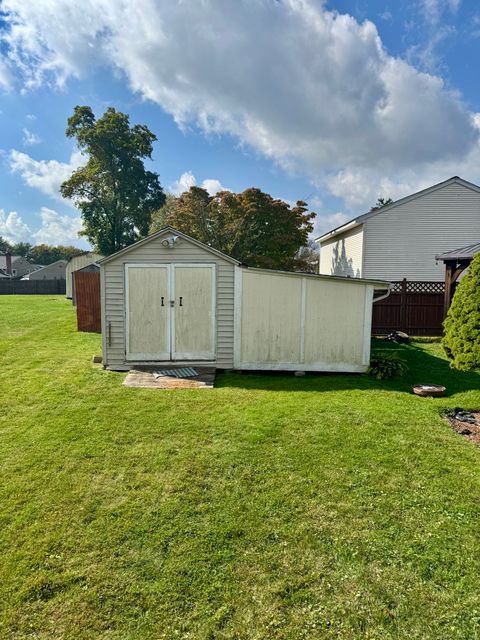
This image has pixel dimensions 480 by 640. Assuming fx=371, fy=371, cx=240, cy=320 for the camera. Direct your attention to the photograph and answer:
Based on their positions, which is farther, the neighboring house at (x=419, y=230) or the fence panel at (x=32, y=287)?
the fence panel at (x=32, y=287)

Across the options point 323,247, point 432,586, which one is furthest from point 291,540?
point 323,247

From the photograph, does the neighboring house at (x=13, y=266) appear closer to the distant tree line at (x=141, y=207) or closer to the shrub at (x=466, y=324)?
the distant tree line at (x=141, y=207)

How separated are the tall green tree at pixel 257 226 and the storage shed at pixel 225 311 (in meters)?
13.4

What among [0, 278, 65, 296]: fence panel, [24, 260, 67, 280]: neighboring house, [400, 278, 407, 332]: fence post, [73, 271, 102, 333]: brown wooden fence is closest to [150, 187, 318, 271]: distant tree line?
[400, 278, 407, 332]: fence post

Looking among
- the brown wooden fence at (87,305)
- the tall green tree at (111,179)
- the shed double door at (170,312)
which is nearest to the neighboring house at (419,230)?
the shed double door at (170,312)

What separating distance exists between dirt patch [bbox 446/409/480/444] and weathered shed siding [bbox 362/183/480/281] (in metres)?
10.3

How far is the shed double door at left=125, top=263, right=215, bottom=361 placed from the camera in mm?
6777

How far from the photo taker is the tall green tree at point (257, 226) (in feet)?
66.1

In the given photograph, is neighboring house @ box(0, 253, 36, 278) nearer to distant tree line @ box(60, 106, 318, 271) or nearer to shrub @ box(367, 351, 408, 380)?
distant tree line @ box(60, 106, 318, 271)

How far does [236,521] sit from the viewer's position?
2.68 metres

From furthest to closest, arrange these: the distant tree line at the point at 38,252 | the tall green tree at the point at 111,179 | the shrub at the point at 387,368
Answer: the distant tree line at the point at 38,252
the tall green tree at the point at 111,179
the shrub at the point at 387,368

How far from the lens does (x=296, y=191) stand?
2061cm

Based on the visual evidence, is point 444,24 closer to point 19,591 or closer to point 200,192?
point 19,591

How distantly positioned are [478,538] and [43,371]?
6.86 m
